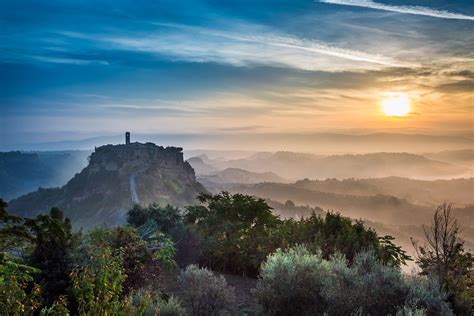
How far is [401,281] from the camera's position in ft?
29.1

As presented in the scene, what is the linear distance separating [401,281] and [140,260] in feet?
24.6

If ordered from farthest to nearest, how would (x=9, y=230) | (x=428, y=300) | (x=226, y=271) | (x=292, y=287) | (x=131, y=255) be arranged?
(x=226, y=271) < (x=131, y=255) < (x=292, y=287) < (x=428, y=300) < (x=9, y=230)

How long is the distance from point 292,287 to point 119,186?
142m

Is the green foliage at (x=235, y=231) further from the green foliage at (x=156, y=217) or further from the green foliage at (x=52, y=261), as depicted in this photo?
the green foliage at (x=52, y=261)

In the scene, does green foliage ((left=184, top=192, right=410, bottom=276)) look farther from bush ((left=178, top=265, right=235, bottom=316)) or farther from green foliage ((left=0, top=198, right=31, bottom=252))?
green foliage ((left=0, top=198, right=31, bottom=252))

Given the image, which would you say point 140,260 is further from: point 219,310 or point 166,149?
point 166,149

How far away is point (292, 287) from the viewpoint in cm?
978

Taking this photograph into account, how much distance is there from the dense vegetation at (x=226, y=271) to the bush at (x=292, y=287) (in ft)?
0.08

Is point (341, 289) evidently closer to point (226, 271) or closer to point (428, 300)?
point (428, 300)

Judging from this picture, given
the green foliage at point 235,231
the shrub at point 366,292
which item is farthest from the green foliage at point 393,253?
the shrub at point 366,292

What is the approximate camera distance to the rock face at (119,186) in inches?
5138

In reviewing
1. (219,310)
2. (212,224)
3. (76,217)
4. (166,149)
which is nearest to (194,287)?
(219,310)

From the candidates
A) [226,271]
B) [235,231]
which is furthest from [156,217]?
[226,271]

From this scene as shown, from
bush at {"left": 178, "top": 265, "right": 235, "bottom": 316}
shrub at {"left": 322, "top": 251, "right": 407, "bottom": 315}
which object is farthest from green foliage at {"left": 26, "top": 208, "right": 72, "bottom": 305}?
shrub at {"left": 322, "top": 251, "right": 407, "bottom": 315}
